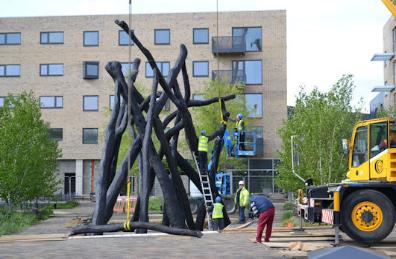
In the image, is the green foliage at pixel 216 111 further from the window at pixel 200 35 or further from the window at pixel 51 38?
the window at pixel 51 38

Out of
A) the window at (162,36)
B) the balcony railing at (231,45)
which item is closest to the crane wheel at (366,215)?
the balcony railing at (231,45)

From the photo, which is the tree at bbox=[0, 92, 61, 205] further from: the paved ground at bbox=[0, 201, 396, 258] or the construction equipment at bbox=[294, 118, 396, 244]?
the construction equipment at bbox=[294, 118, 396, 244]

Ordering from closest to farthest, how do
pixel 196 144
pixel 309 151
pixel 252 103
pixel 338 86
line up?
pixel 196 144
pixel 309 151
pixel 338 86
pixel 252 103

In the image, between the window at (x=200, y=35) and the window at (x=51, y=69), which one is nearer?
the window at (x=200, y=35)

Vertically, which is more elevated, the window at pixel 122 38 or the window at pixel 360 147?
the window at pixel 122 38

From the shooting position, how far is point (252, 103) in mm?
55781

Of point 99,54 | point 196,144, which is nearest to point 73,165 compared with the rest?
point 99,54

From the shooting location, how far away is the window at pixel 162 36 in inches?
2239

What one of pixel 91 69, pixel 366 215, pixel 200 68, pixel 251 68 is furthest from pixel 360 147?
pixel 91 69

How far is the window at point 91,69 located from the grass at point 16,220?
25301 millimetres

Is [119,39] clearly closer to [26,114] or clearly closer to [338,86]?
[26,114]

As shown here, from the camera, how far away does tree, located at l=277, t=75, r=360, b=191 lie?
29.0m

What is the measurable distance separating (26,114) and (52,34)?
82.8 ft

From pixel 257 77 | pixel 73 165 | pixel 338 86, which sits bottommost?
pixel 73 165
